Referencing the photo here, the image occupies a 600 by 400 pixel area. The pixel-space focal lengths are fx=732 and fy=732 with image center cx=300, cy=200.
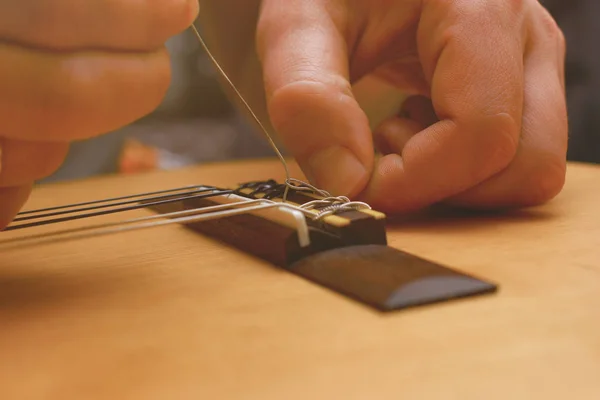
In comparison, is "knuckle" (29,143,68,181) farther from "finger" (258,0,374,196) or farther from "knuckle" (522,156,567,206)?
"knuckle" (522,156,567,206)

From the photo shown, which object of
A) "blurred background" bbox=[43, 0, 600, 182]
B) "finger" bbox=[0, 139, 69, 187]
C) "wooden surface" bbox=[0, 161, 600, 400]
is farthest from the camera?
"blurred background" bbox=[43, 0, 600, 182]

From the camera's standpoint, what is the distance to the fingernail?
0.62 metres

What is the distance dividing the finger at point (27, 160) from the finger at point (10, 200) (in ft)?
0.04

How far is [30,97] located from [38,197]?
0.59 metres

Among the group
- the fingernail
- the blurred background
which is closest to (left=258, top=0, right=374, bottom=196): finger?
the fingernail

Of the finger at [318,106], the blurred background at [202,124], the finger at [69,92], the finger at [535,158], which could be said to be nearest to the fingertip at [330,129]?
the finger at [318,106]

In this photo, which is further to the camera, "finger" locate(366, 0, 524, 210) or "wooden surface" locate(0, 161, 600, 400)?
"finger" locate(366, 0, 524, 210)

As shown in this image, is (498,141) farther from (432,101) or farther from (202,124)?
(202,124)

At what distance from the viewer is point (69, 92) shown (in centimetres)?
38

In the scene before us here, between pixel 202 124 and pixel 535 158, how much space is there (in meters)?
2.27

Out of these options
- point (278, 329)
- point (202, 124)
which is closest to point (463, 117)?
point (278, 329)

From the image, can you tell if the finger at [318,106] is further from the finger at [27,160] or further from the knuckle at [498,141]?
the finger at [27,160]

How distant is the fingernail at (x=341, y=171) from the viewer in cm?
62

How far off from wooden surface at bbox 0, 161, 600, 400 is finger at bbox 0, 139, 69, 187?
0.08 m
